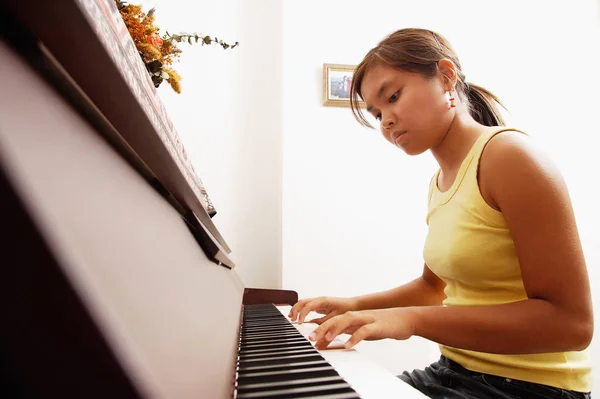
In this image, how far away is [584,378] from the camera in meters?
0.76

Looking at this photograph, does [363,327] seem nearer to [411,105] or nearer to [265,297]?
[411,105]

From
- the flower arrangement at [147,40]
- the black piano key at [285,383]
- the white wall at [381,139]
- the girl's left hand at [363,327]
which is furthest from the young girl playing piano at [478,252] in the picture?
the white wall at [381,139]

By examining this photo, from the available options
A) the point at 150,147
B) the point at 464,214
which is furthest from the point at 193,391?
the point at 464,214

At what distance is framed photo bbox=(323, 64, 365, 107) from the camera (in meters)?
2.18

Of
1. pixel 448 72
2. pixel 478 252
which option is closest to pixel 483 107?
pixel 448 72

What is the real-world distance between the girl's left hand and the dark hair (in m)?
0.61

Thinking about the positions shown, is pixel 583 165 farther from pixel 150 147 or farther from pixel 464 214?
pixel 150 147

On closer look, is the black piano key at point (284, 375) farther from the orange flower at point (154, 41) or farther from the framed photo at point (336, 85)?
the framed photo at point (336, 85)

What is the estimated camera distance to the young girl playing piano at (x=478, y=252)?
0.66 meters

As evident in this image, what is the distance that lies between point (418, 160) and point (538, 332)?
5.45 feet

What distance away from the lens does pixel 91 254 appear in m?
0.16

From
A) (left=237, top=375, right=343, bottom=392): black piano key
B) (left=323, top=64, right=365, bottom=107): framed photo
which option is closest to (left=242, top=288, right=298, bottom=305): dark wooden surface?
(left=237, top=375, right=343, bottom=392): black piano key

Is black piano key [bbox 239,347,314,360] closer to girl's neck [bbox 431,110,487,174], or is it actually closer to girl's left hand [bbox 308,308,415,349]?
girl's left hand [bbox 308,308,415,349]

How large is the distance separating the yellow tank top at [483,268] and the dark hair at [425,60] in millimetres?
236
